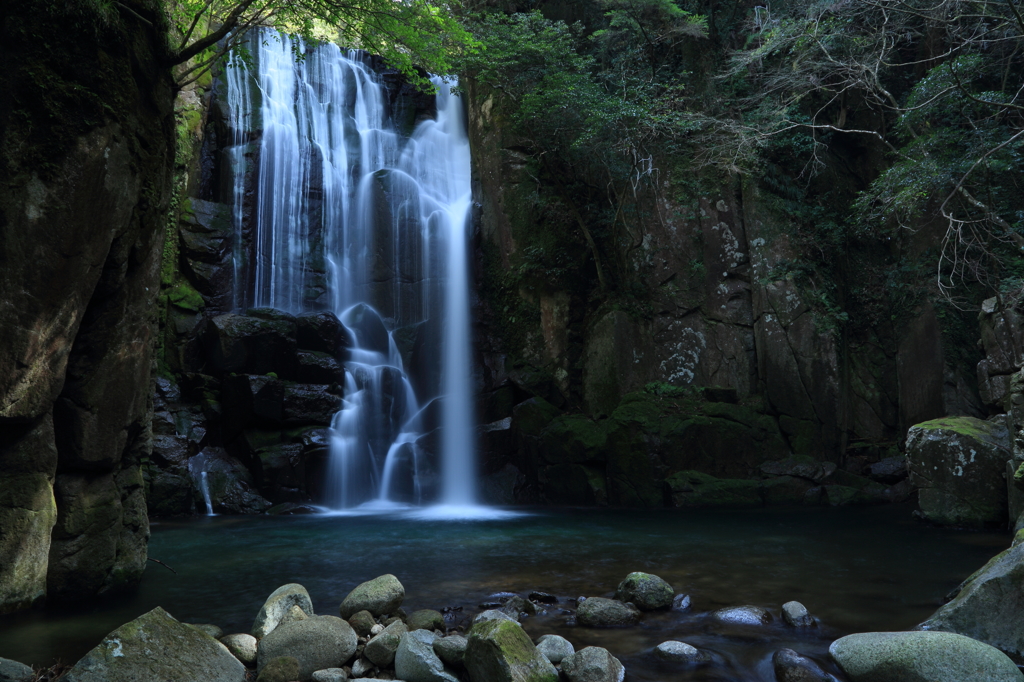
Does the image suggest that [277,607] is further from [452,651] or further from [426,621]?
[452,651]

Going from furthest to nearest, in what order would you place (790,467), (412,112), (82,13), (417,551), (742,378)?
1. (412,112)
2. (742,378)
3. (790,467)
4. (417,551)
5. (82,13)

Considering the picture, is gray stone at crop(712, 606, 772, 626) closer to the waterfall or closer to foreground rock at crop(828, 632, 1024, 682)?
foreground rock at crop(828, 632, 1024, 682)

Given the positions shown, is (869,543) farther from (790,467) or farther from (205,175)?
(205,175)

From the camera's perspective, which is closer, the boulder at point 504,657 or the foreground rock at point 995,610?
the boulder at point 504,657

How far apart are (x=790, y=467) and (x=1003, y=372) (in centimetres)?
415

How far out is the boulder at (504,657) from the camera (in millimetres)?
3910

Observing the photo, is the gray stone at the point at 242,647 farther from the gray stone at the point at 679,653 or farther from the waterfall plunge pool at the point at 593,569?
the gray stone at the point at 679,653

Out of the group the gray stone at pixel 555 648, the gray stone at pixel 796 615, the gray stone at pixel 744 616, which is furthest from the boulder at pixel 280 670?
the gray stone at pixel 796 615

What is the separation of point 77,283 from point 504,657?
451 centimetres

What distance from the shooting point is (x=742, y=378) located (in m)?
15.1

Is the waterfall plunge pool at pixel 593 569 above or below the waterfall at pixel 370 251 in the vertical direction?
below

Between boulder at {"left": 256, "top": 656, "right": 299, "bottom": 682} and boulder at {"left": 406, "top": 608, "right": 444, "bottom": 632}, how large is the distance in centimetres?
112

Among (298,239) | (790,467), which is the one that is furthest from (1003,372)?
(298,239)

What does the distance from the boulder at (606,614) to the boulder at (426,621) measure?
118 centimetres
